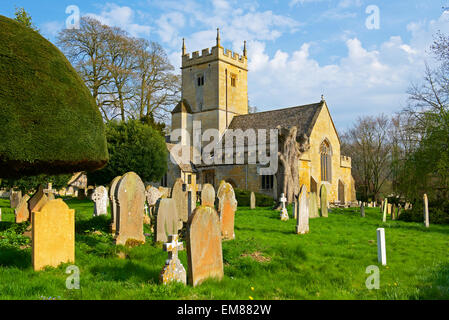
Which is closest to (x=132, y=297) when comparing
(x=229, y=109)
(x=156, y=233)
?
(x=156, y=233)

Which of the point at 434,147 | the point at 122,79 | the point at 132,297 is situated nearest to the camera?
the point at 132,297

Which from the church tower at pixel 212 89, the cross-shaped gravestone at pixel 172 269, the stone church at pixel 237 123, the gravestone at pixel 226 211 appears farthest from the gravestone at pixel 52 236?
the church tower at pixel 212 89

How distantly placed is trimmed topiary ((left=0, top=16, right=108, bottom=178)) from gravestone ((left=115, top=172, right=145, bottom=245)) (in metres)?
0.82

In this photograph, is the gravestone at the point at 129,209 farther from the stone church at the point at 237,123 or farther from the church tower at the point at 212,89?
the church tower at the point at 212,89

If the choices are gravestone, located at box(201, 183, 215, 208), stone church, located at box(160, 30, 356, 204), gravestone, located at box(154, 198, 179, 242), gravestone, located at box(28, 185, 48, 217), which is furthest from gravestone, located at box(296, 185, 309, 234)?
stone church, located at box(160, 30, 356, 204)

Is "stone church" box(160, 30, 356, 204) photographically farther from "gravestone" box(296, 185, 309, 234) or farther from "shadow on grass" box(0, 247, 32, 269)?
"shadow on grass" box(0, 247, 32, 269)

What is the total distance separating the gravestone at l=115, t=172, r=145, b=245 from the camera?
807 centimetres

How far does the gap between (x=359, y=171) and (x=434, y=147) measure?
90.9ft

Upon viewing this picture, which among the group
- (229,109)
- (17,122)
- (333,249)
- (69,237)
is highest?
(229,109)

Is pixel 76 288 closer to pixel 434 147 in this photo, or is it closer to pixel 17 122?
pixel 17 122

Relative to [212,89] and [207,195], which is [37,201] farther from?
[212,89]

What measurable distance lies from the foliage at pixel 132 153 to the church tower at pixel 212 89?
10.8m

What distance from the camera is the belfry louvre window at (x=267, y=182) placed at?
27078mm

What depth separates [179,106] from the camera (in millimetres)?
37125
